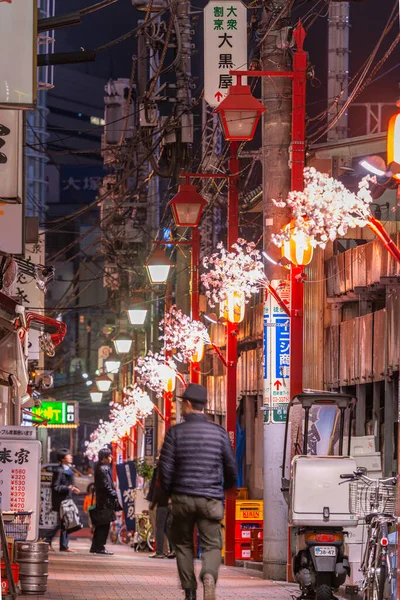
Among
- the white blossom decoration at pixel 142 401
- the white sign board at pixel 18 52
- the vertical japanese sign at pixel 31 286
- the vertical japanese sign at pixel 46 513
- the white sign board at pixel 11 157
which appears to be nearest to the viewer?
the white sign board at pixel 18 52

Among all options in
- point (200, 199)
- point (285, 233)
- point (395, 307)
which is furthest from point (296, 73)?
point (200, 199)

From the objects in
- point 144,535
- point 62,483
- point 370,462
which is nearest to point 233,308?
→ point 62,483

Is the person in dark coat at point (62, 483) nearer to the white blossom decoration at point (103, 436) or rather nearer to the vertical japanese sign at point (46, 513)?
the vertical japanese sign at point (46, 513)

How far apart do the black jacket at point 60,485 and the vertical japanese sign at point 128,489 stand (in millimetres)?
12113

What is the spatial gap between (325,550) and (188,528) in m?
2.45

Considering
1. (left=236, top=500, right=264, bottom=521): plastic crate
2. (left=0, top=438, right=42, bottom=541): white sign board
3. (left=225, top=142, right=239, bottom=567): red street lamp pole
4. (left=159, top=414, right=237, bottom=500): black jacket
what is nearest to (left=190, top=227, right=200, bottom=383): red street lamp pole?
(left=225, top=142, right=239, bottom=567): red street lamp pole

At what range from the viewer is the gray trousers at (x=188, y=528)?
35.4 ft

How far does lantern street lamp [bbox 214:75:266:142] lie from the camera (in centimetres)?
1733

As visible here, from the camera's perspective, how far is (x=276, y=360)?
729 inches

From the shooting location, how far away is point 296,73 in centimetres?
1764

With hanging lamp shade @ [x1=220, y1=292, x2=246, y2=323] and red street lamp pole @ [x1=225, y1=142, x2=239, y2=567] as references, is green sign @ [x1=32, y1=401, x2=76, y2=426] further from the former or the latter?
hanging lamp shade @ [x1=220, y1=292, x2=246, y2=323]

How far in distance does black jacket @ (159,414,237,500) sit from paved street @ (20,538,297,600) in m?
4.01

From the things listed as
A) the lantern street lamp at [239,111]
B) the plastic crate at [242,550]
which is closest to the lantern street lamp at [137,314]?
the plastic crate at [242,550]

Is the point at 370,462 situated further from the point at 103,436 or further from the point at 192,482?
the point at 103,436
